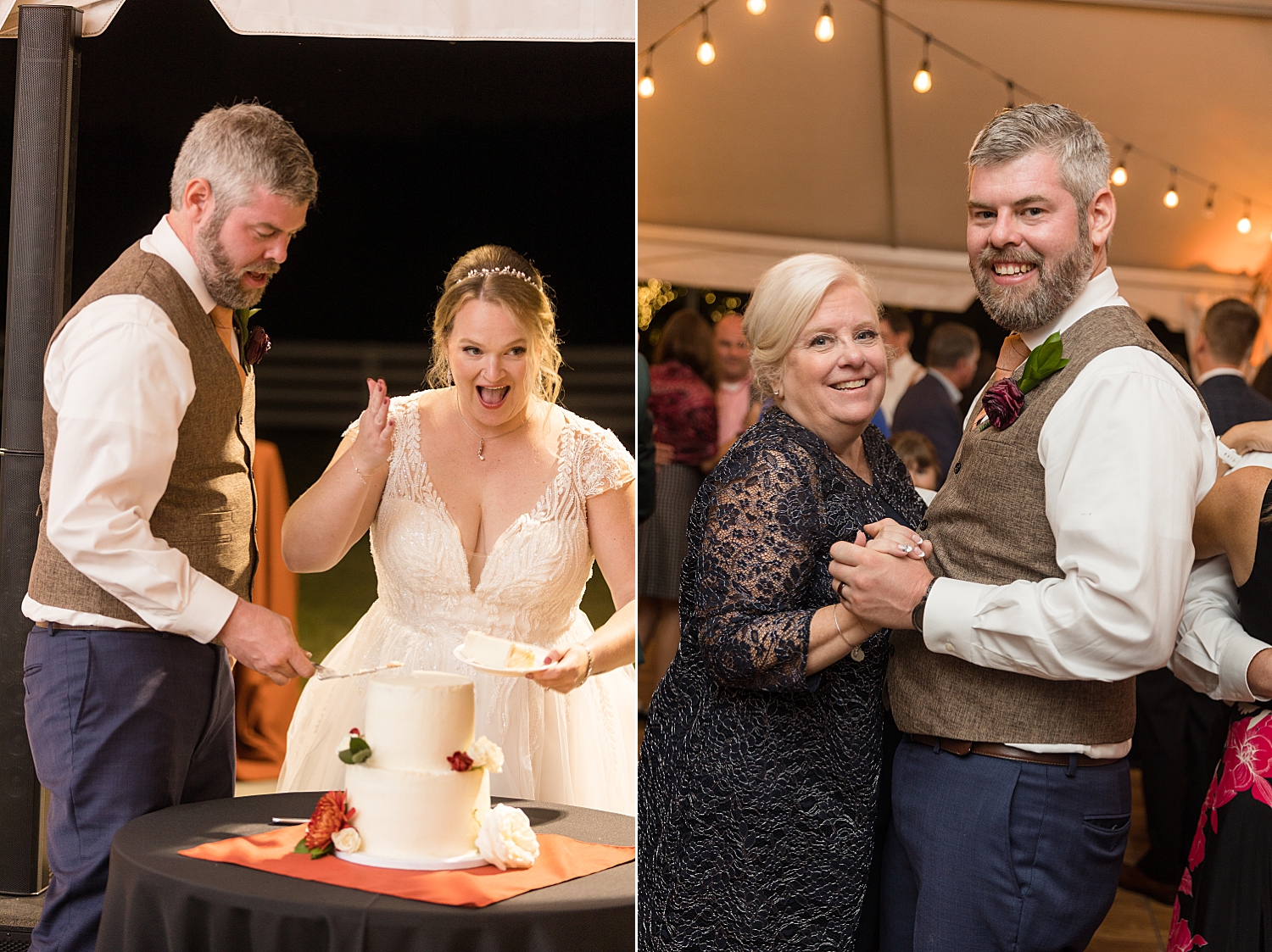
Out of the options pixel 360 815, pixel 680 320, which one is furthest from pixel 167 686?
pixel 680 320

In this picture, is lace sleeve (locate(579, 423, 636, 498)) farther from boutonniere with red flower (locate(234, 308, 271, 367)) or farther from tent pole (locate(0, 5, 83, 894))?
tent pole (locate(0, 5, 83, 894))

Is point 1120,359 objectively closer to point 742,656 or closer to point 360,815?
point 742,656

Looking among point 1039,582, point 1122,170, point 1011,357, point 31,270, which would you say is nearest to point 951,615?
point 1039,582

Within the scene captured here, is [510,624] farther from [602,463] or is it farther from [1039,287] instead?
[1039,287]

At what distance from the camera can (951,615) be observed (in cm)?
170

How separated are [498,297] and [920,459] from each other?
2407 millimetres

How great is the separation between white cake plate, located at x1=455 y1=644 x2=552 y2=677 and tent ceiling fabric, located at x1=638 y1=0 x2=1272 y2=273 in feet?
12.2

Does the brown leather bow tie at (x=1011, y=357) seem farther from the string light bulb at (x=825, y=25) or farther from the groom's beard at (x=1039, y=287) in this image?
the string light bulb at (x=825, y=25)

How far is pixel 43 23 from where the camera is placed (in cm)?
209

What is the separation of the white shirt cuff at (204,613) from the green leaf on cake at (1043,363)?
1.41 metres

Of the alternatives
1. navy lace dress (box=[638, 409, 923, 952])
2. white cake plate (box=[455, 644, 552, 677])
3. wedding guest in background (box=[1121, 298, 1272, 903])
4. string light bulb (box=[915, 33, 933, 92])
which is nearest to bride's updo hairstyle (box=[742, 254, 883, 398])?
navy lace dress (box=[638, 409, 923, 952])

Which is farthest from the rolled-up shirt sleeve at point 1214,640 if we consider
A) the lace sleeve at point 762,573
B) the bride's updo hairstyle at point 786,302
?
the bride's updo hairstyle at point 786,302

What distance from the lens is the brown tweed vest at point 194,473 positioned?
1906 millimetres

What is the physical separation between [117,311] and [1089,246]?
1674 mm
